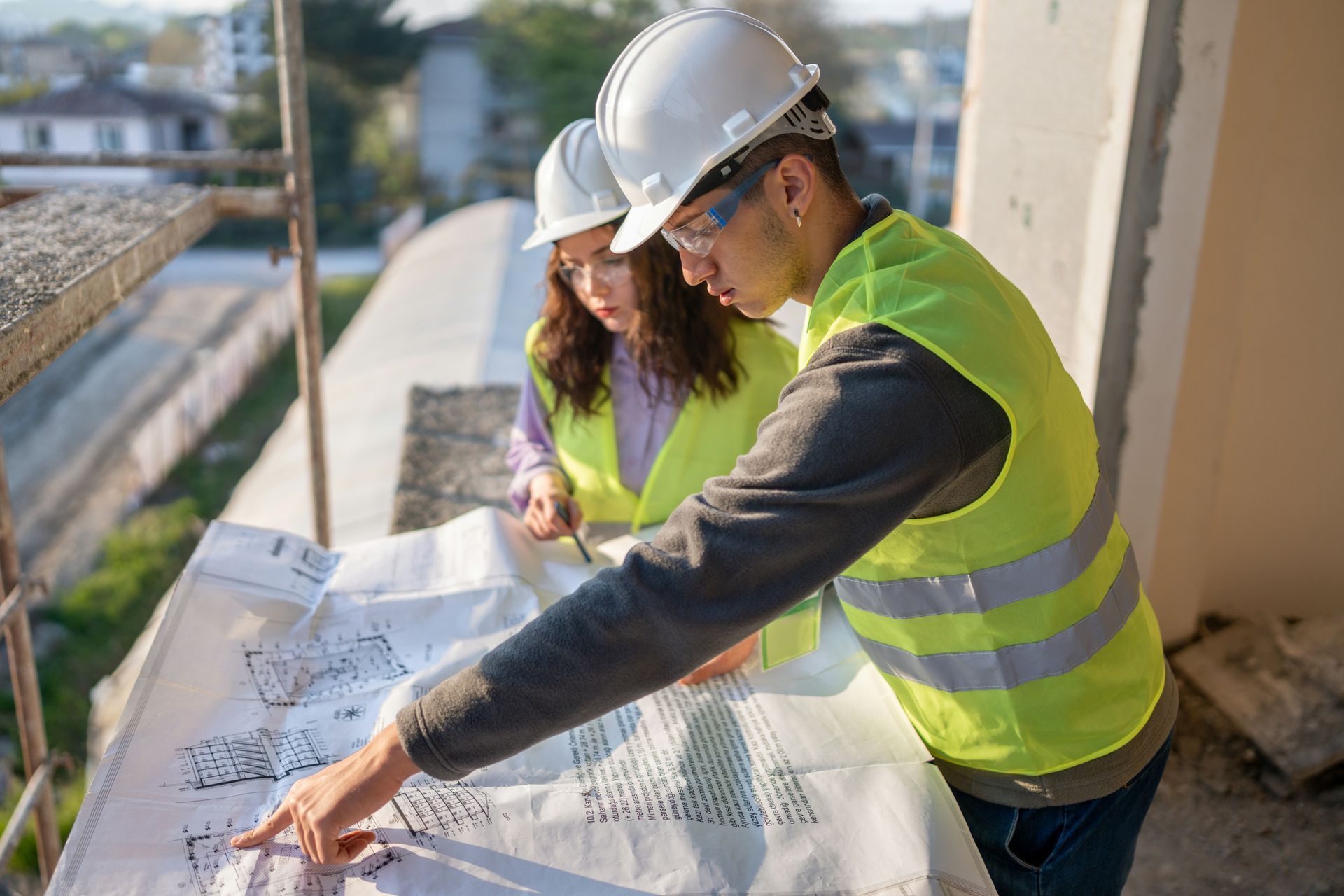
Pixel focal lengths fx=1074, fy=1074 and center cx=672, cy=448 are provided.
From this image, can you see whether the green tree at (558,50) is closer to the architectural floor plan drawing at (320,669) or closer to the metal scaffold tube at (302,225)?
the metal scaffold tube at (302,225)

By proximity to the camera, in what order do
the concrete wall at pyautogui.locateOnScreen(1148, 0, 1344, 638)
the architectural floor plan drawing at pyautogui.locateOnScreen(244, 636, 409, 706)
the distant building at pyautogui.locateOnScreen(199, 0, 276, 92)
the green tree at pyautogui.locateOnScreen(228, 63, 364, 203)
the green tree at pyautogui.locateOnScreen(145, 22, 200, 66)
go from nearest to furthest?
1. the architectural floor plan drawing at pyautogui.locateOnScreen(244, 636, 409, 706)
2. the concrete wall at pyautogui.locateOnScreen(1148, 0, 1344, 638)
3. the distant building at pyautogui.locateOnScreen(199, 0, 276, 92)
4. the green tree at pyautogui.locateOnScreen(145, 22, 200, 66)
5. the green tree at pyautogui.locateOnScreen(228, 63, 364, 203)

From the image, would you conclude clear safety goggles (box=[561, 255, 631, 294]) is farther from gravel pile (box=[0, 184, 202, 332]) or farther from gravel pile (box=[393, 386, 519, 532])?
gravel pile (box=[393, 386, 519, 532])

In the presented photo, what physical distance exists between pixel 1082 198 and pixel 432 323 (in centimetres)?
871

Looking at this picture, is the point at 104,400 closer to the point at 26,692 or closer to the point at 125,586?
the point at 125,586

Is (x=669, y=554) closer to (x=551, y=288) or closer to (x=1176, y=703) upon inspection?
(x=1176, y=703)

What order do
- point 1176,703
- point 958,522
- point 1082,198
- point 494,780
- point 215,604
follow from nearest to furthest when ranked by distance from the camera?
point 958,522
point 494,780
point 1176,703
point 215,604
point 1082,198

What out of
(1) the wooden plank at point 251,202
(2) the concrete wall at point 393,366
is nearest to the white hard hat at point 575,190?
(1) the wooden plank at point 251,202

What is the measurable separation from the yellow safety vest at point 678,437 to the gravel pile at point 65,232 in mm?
910

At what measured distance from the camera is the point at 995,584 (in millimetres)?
1354

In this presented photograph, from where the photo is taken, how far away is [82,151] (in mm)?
3408

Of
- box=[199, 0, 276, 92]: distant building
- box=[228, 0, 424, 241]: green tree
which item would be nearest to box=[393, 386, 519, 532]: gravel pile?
box=[199, 0, 276, 92]: distant building

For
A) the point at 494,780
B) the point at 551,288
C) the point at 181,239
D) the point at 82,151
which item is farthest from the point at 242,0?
the point at 494,780

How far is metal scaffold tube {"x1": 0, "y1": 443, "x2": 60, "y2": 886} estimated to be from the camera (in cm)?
242

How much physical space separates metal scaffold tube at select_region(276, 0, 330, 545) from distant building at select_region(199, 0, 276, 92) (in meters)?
1.48
